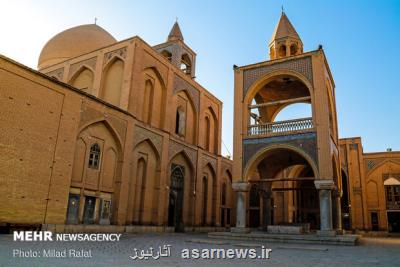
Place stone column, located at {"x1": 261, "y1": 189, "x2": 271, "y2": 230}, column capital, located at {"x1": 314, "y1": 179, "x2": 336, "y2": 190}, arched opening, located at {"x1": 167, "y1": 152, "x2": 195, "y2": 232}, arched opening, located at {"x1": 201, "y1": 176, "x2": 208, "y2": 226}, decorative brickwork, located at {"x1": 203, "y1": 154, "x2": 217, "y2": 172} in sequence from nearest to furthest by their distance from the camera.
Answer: column capital, located at {"x1": 314, "y1": 179, "x2": 336, "y2": 190}
stone column, located at {"x1": 261, "y1": 189, "x2": 271, "y2": 230}
arched opening, located at {"x1": 167, "y1": 152, "x2": 195, "y2": 232}
arched opening, located at {"x1": 201, "y1": 176, "x2": 208, "y2": 226}
decorative brickwork, located at {"x1": 203, "y1": 154, "x2": 217, "y2": 172}

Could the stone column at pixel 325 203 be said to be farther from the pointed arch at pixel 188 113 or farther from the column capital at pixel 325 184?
the pointed arch at pixel 188 113

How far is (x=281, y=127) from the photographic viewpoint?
15531 millimetres

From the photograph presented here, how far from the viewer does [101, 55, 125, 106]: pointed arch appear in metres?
18.6

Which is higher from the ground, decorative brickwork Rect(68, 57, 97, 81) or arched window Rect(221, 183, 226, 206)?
decorative brickwork Rect(68, 57, 97, 81)

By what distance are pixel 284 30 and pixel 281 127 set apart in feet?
21.0

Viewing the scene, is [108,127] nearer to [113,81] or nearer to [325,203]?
[113,81]

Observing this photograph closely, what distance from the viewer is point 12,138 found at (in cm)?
1184

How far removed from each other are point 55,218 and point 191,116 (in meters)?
12.5

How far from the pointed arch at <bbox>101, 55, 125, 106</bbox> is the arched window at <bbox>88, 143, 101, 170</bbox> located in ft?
12.2

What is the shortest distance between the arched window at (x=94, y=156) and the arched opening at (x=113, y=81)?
3676 millimetres

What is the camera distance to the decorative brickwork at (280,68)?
616 inches

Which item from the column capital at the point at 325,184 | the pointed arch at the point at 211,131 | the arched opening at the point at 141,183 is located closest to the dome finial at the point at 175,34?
the pointed arch at the point at 211,131

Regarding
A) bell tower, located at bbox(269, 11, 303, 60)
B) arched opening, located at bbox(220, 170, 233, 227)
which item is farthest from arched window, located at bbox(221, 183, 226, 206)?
bell tower, located at bbox(269, 11, 303, 60)

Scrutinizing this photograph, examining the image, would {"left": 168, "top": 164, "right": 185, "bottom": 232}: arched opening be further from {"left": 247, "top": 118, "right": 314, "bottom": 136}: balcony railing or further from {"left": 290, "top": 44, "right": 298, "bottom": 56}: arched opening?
{"left": 290, "top": 44, "right": 298, "bottom": 56}: arched opening
